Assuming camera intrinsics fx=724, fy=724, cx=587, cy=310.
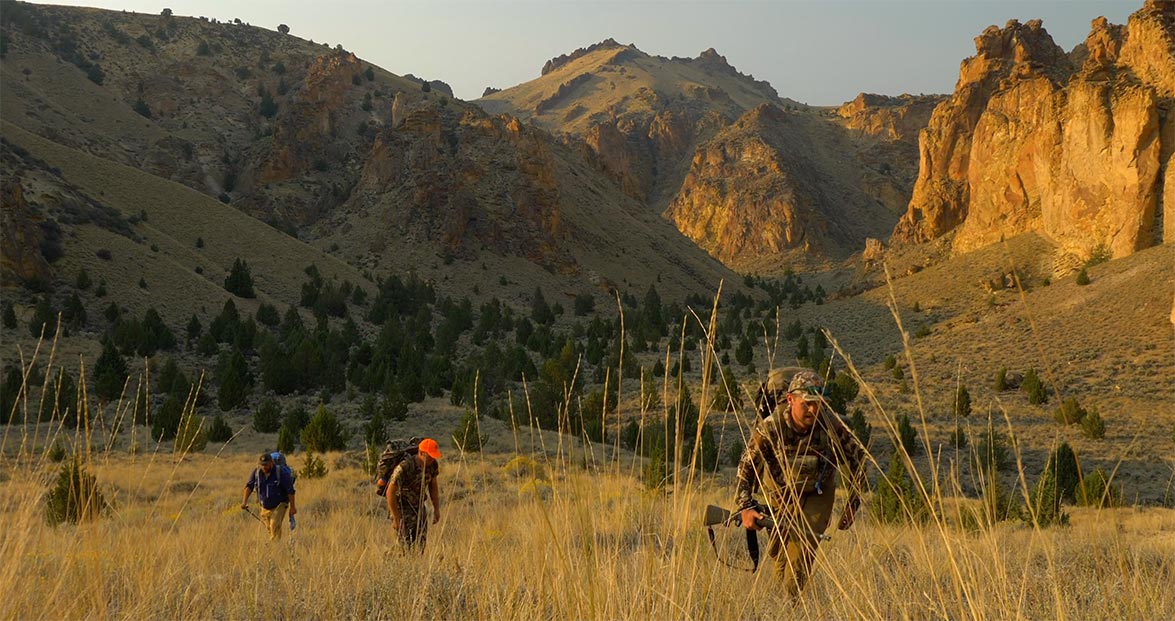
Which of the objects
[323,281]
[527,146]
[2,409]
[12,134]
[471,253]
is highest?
[527,146]

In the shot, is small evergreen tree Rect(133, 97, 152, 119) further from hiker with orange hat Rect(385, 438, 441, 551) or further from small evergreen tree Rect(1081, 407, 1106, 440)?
small evergreen tree Rect(1081, 407, 1106, 440)

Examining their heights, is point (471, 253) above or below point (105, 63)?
below

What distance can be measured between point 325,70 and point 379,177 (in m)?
16.2

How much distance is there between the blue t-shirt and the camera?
288 inches

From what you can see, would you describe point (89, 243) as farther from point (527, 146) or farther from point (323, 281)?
point (527, 146)

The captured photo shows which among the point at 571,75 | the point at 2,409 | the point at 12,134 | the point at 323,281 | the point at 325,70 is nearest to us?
the point at 2,409

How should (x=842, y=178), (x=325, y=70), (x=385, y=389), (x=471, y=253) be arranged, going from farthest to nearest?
(x=842, y=178), (x=325, y=70), (x=471, y=253), (x=385, y=389)

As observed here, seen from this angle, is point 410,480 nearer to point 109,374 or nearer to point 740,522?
point 740,522

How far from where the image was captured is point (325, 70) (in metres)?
66.6

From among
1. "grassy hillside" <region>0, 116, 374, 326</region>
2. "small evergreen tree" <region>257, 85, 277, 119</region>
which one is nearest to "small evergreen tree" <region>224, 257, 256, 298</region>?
"grassy hillside" <region>0, 116, 374, 326</region>

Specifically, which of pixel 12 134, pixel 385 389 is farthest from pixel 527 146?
pixel 385 389

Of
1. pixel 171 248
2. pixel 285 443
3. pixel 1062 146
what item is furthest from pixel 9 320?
pixel 1062 146

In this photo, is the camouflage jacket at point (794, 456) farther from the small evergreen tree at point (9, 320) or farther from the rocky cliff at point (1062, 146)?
the rocky cliff at point (1062, 146)

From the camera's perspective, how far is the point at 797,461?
140 inches
